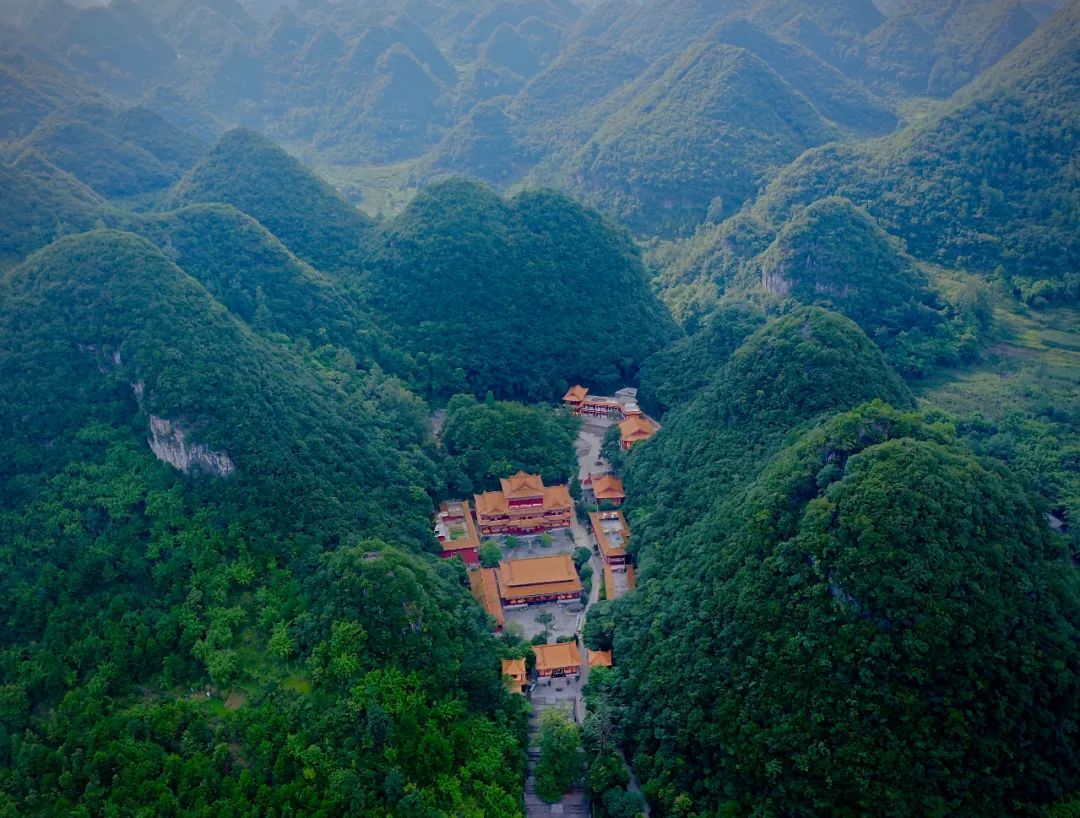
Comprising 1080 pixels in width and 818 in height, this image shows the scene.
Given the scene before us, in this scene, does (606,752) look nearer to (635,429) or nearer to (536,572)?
(536,572)

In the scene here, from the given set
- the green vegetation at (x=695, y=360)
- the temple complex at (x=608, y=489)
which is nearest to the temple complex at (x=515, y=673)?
the temple complex at (x=608, y=489)

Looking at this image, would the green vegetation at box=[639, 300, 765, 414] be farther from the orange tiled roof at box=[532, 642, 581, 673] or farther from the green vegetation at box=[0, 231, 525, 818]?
the orange tiled roof at box=[532, 642, 581, 673]

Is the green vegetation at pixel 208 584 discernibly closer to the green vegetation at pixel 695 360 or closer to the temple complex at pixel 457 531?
the temple complex at pixel 457 531

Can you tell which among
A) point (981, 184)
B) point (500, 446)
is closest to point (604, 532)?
point (500, 446)

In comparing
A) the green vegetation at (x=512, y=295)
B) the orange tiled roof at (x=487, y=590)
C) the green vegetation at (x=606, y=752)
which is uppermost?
the green vegetation at (x=512, y=295)

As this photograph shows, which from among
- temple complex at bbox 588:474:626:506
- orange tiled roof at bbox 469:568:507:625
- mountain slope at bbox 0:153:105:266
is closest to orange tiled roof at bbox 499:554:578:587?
orange tiled roof at bbox 469:568:507:625

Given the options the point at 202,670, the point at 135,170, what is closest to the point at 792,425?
the point at 202,670
